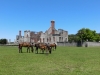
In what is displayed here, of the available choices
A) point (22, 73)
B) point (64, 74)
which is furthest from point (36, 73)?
point (64, 74)

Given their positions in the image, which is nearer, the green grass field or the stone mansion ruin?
the green grass field

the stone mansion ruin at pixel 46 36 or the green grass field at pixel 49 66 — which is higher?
the stone mansion ruin at pixel 46 36

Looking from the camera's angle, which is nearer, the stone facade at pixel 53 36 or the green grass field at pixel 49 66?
the green grass field at pixel 49 66

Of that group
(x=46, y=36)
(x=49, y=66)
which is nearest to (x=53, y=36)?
(x=46, y=36)

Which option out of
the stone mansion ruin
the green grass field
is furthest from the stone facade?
the green grass field

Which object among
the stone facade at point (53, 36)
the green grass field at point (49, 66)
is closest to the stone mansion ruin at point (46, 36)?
the stone facade at point (53, 36)

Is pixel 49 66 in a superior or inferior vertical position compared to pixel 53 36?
inferior

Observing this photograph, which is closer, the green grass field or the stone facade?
the green grass field

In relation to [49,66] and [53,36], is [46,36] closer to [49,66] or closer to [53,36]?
[53,36]

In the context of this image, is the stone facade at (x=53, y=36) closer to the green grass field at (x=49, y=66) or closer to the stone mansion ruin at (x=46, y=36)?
the stone mansion ruin at (x=46, y=36)

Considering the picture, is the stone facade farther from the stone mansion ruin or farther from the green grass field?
the green grass field

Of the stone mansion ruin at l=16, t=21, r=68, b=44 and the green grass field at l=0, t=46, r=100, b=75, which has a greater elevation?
the stone mansion ruin at l=16, t=21, r=68, b=44

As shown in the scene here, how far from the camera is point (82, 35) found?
11356 cm

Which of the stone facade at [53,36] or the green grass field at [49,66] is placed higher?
the stone facade at [53,36]
